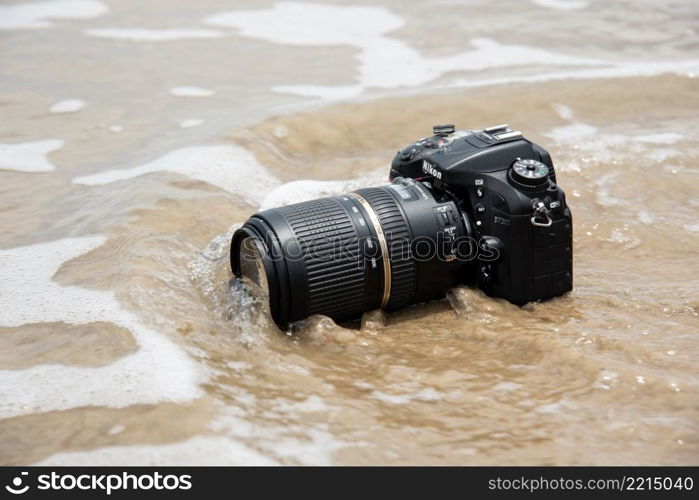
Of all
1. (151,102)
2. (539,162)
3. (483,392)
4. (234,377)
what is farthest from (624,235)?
(151,102)

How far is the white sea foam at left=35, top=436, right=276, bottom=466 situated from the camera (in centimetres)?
277

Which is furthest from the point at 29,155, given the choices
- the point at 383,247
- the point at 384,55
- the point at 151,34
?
the point at 384,55

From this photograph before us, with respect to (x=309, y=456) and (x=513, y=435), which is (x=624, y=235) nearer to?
(x=513, y=435)

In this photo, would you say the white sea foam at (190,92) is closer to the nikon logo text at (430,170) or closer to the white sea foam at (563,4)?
the nikon logo text at (430,170)

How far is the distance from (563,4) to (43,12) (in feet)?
18.7

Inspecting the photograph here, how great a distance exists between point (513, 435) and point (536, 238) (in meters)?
1.09

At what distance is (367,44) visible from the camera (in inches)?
335

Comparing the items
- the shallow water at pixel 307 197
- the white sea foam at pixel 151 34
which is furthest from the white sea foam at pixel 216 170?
the white sea foam at pixel 151 34

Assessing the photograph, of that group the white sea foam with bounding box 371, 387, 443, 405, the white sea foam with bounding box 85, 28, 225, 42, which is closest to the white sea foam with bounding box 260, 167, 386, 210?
the white sea foam with bounding box 371, 387, 443, 405

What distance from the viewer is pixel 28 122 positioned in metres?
6.58

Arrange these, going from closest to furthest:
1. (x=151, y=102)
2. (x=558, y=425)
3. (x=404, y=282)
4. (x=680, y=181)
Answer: (x=558, y=425)
(x=404, y=282)
(x=680, y=181)
(x=151, y=102)

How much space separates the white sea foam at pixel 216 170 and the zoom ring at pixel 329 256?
1.70 meters

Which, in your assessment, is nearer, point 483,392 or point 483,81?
point 483,392

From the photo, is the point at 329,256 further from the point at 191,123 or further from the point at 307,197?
the point at 191,123
